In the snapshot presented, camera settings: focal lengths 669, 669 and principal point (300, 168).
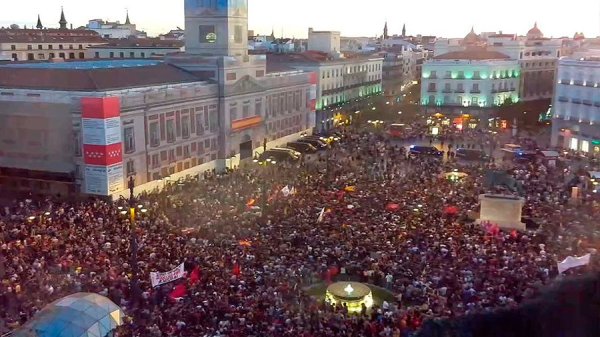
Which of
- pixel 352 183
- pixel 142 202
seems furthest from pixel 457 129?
pixel 142 202

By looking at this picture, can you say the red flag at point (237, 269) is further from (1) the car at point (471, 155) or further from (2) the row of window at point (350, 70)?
(2) the row of window at point (350, 70)

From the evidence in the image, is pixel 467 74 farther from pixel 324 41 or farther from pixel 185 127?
pixel 185 127

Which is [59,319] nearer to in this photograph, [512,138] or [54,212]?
[54,212]

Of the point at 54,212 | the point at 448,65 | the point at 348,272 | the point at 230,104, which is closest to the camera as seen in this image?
the point at 348,272

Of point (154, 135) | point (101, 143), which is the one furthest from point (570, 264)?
point (154, 135)

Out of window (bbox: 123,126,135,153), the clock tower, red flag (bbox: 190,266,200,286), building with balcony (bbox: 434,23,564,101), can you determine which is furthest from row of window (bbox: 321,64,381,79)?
red flag (bbox: 190,266,200,286)

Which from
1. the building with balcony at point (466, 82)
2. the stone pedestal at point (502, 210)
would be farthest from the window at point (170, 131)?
the building with balcony at point (466, 82)
